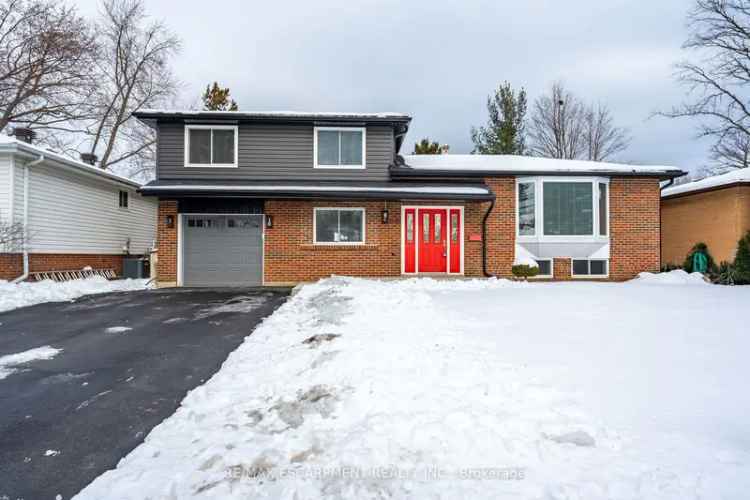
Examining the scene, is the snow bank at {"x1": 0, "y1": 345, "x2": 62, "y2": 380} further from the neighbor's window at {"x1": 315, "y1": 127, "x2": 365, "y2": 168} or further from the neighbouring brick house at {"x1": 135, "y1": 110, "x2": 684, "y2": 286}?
the neighbor's window at {"x1": 315, "y1": 127, "x2": 365, "y2": 168}

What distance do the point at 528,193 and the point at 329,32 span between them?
15359 millimetres

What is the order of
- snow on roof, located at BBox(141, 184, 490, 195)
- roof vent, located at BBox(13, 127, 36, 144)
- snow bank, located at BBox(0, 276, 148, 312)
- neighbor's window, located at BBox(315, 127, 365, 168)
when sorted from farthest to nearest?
roof vent, located at BBox(13, 127, 36, 144) → neighbor's window, located at BBox(315, 127, 365, 168) → snow on roof, located at BBox(141, 184, 490, 195) → snow bank, located at BBox(0, 276, 148, 312)

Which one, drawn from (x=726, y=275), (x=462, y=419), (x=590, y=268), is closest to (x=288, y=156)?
(x=590, y=268)

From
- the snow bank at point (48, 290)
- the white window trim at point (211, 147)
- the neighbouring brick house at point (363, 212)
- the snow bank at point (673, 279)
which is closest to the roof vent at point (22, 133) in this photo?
the neighbouring brick house at point (363, 212)

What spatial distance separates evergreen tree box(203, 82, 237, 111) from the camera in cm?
2127

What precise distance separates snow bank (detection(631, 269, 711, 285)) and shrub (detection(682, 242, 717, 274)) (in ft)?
2.43

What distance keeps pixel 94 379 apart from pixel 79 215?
463 inches

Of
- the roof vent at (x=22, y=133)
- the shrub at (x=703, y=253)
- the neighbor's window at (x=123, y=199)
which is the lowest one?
the shrub at (x=703, y=253)

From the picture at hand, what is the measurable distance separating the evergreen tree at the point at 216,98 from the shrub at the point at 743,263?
24001mm

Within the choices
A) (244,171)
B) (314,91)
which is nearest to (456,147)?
(314,91)

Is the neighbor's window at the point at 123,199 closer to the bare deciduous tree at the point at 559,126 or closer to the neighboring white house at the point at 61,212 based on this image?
the neighboring white house at the point at 61,212

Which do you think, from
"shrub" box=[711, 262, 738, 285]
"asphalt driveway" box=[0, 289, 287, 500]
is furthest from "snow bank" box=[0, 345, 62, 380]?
"shrub" box=[711, 262, 738, 285]

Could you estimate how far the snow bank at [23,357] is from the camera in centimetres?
407

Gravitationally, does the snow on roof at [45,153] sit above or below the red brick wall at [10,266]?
above
